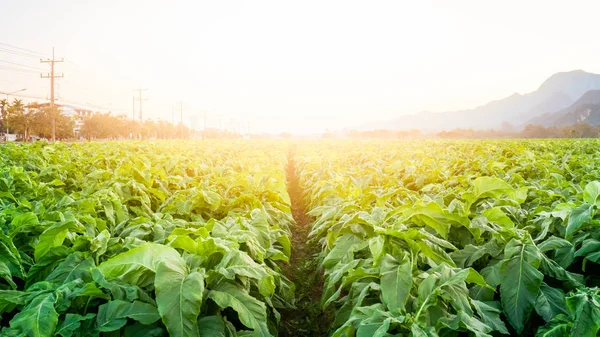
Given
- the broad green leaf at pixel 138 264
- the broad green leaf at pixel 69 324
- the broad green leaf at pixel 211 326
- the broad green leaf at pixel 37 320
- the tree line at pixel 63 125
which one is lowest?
the broad green leaf at pixel 211 326

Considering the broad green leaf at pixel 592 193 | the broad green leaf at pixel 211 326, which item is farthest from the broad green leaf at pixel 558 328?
the broad green leaf at pixel 211 326

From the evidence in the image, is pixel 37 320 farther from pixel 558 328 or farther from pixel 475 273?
pixel 558 328

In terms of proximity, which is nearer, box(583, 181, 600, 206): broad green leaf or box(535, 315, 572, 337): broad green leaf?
box(535, 315, 572, 337): broad green leaf

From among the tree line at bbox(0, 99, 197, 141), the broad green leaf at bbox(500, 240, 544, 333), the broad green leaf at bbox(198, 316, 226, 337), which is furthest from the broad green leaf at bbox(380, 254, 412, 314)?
the tree line at bbox(0, 99, 197, 141)

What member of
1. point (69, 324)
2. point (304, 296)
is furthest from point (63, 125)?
point (69, 324)

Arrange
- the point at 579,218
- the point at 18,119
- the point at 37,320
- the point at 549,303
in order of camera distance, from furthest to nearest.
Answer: the point at 18,119, the point at 579,218, the point at 549,303, the point at 37,320

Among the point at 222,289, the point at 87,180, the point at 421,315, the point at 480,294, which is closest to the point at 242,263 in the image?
the point at 222,289

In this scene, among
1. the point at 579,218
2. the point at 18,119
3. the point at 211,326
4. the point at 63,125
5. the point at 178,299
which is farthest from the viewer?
the point at 63,125

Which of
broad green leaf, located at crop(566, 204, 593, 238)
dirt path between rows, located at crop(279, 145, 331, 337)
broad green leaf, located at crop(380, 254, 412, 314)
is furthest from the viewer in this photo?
dirt path between rows, located at crop(279, 145, 331, 337)

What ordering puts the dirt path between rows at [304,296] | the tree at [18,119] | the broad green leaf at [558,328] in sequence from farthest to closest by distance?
1. the tree at [18,119]
2. the dirt path between rows at [304,296]
3. the broad green leaf at [558,328]

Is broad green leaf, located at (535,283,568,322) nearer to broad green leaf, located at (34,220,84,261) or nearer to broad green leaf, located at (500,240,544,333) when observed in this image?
broad green leaf, located at (500,240,544,333)

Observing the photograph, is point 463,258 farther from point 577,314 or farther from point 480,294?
point 577,314

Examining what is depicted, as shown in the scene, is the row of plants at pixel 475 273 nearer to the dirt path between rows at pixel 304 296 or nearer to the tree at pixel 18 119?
the dirt path between rows at pixel 304 296

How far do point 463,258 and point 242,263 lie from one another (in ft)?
4.93
